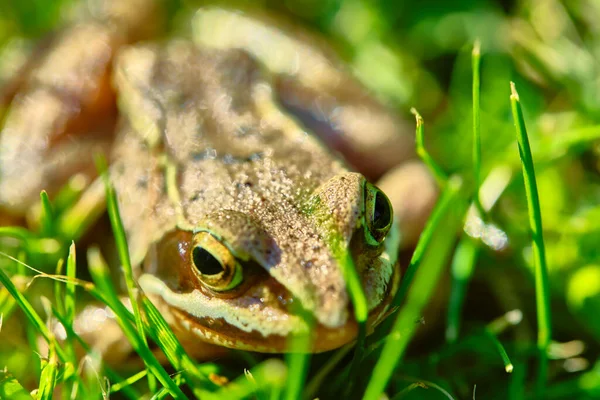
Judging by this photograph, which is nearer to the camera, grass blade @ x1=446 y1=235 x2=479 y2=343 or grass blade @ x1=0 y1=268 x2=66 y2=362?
grass blade @ x1=0 y1=268 x2=66 y2=362

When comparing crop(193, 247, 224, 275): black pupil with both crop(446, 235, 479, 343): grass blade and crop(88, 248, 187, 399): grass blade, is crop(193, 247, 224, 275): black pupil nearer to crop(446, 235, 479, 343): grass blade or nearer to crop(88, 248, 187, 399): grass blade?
crop(88, 248, 187, 399): grass blade

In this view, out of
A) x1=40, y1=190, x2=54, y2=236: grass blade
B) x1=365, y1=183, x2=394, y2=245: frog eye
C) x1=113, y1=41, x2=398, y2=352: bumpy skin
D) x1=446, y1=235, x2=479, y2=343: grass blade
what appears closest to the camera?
x1=113, y1=41, x2=398, y2=352: bumpy skin

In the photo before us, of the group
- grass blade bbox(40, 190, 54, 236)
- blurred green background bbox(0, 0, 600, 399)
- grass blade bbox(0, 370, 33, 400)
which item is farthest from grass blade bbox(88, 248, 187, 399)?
blurred green background bbox(0, 0, 600, 399)

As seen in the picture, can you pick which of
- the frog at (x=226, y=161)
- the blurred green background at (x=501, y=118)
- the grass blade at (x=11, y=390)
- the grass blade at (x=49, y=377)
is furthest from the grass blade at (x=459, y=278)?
the grass blade at (x=11, y=390)

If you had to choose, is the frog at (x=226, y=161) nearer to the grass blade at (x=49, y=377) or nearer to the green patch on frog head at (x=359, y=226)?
the green patch on frog head at (x=359, y=226)

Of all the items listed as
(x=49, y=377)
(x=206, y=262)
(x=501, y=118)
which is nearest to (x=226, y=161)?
(x=206, y=262)
